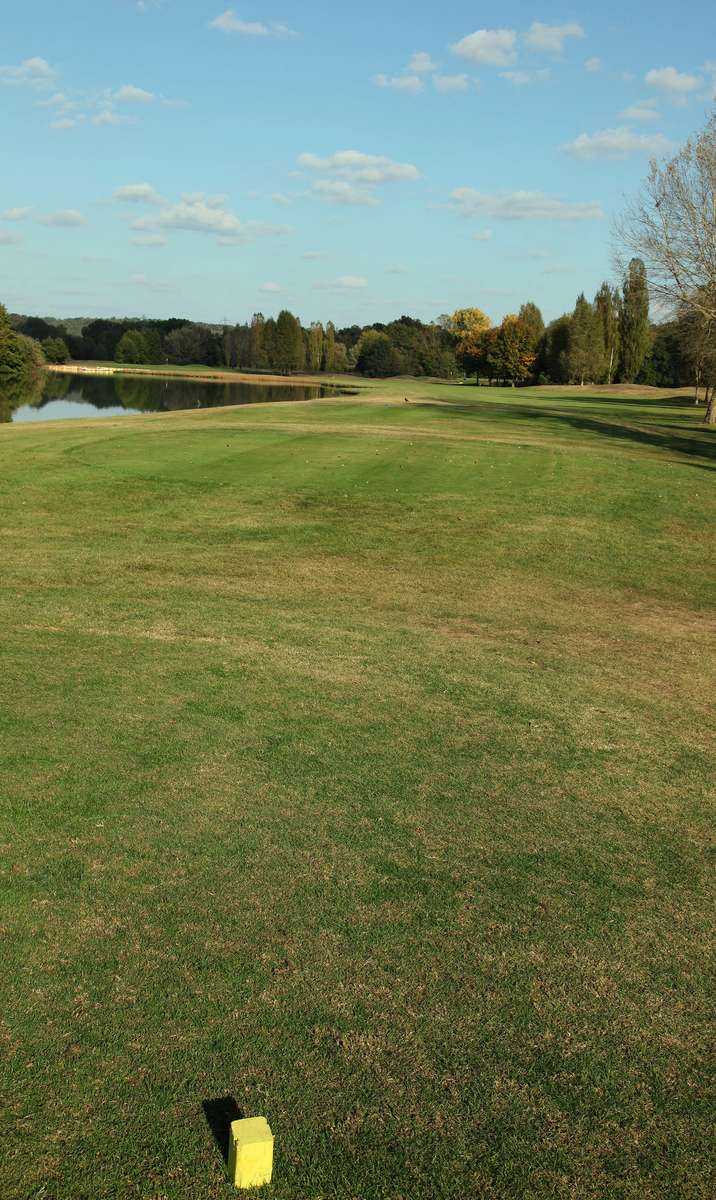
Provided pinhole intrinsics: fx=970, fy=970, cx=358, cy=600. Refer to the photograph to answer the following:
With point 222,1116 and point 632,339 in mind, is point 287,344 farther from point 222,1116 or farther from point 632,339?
point 222,1116

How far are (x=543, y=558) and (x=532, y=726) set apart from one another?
7.76 meters

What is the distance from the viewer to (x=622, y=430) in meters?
38.7

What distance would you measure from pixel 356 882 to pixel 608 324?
106 metres

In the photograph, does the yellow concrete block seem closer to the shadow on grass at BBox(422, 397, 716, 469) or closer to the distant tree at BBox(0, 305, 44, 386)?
the shadow on grass at BBox(422, 397, 716, 469)

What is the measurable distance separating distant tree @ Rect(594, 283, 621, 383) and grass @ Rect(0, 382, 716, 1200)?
9551cm

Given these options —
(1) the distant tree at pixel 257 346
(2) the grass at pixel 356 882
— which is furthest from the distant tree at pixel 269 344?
(2) the grass at pixel 356 882

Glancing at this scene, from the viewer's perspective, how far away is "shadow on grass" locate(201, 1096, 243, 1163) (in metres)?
3.55

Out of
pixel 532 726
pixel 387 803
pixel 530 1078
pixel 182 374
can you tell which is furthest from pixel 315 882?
pixel 182 374

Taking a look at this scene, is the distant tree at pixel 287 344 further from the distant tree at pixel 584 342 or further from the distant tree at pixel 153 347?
the distant tree at pixel 584 342

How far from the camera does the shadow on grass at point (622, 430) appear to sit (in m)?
32.7

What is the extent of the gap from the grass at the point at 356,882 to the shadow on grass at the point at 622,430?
1994cm

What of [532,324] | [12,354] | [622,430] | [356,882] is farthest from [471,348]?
[356,882]

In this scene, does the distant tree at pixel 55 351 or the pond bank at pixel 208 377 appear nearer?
the pond bank at pixel 208 377

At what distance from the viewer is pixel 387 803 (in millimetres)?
6484
